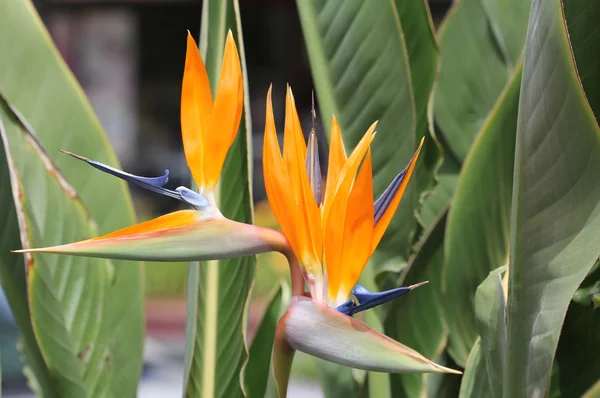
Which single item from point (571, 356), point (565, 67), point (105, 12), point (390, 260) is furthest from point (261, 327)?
point (105, 12)

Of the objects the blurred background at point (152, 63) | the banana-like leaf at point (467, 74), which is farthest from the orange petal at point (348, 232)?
the blurred background at point (152, 63)

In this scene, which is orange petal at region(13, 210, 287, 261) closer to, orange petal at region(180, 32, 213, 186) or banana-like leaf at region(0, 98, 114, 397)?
orange petal at region(180, 32, 213, 186)

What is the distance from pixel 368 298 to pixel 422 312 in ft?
1.02

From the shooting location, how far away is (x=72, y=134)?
1.92ft

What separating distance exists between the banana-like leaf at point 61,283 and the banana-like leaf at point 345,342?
241mm

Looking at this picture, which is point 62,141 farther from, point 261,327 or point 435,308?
point 435,308

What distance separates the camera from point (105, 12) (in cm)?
709

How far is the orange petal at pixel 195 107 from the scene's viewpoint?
0.35 metres

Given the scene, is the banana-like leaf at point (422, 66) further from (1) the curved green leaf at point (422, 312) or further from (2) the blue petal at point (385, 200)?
(2) the blue petal at point (385, 200)

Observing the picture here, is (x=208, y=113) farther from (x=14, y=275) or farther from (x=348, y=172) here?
(x=14, y=275)

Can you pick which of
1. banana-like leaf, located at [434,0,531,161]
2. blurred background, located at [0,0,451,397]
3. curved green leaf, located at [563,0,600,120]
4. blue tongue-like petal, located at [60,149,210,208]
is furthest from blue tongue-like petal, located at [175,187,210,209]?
blurred background, located at [0,0,451,397]

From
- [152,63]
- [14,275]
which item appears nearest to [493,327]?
[14,275]

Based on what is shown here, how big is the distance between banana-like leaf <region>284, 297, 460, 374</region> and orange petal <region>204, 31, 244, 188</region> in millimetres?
89

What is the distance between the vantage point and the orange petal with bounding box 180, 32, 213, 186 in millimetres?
351
